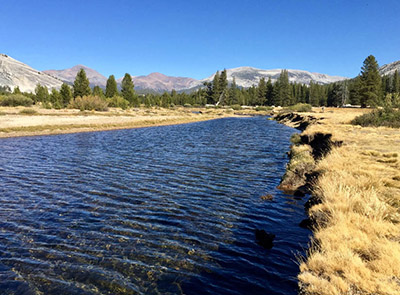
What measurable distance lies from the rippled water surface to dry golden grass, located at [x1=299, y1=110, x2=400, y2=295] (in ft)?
Answer: 3.46

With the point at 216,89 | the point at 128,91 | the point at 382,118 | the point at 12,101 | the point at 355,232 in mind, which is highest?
the point at 216,89

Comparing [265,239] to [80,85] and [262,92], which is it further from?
[262,92]

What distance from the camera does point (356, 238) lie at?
603 centimetres

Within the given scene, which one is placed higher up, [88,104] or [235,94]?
[235,94]

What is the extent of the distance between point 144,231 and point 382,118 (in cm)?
3365

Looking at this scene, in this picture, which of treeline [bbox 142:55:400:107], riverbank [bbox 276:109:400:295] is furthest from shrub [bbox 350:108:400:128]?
treeline [bbox 142:55:400:107]

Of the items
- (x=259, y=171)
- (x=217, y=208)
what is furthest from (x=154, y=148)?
(x=217, y=208)

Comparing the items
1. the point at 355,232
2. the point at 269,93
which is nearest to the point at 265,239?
the point at 355,232

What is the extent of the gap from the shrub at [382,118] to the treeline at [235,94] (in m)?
50.3

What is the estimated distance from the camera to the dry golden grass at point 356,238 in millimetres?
4617

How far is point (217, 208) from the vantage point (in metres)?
11.0

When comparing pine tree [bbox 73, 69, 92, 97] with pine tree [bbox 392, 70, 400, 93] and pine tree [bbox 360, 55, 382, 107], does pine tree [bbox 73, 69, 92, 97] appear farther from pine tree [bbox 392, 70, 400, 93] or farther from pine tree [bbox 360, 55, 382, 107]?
pine tree [bbox 392, 70, 400, 93]

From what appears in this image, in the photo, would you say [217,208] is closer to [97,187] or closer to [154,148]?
[97,187]

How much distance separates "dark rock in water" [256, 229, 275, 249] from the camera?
26.0ft
